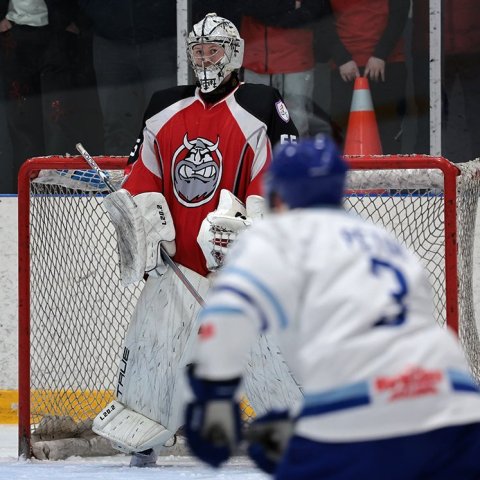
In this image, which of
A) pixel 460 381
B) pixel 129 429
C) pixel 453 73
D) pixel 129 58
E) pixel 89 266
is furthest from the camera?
pixel 129 58

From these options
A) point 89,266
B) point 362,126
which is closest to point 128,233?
point 89,266

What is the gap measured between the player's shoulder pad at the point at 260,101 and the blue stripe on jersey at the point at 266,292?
229cm

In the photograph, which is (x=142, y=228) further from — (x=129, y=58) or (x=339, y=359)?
(x=339, y=359)

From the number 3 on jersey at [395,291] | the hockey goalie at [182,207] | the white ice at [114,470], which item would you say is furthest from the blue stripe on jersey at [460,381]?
the hockey goalie at [182,207]

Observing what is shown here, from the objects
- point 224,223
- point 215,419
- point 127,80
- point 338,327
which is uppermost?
point 127,80

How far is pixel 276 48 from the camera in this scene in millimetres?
6621

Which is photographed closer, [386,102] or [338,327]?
[338,327]

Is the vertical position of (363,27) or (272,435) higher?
(363,27)

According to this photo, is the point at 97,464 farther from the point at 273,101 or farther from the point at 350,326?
the point at 350,326

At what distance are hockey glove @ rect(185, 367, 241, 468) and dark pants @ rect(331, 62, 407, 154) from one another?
4161 millimetres

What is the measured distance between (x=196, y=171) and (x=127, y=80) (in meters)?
2.16

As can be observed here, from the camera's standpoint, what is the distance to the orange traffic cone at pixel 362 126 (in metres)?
6.54

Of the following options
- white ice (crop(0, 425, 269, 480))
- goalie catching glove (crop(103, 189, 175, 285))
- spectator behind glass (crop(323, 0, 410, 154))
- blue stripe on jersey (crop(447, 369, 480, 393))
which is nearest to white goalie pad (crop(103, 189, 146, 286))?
goalie catching glove (crop(103, 189, 175, 285))

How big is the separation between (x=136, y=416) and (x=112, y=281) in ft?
3.84
